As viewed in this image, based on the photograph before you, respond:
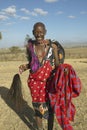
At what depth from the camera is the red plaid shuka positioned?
15.0 ft

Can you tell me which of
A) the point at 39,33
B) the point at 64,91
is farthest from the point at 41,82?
the point at 39,33

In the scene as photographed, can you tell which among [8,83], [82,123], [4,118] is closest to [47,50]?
[82,123]

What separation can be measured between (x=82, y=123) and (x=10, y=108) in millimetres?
2299

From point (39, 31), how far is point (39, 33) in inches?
1.3

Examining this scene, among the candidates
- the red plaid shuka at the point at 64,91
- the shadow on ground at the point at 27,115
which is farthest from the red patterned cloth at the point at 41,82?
the shadow on ground at the point at 27,115

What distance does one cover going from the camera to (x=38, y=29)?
191 inches

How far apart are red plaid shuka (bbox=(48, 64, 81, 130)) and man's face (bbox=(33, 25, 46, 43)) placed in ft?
2.06

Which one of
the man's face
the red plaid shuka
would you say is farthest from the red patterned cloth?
the man's face

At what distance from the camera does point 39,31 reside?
487cm

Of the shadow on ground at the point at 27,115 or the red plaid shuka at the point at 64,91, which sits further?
the shadow on ground at the point at 27,115

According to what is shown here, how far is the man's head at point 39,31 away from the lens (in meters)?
4.87

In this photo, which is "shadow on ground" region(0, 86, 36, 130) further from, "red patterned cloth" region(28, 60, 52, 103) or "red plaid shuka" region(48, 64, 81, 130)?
"red plaid shuka" region(48, 64, 81, 130)

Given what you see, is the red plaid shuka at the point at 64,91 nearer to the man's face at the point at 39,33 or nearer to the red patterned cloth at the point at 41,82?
the red patterned cloth at the point at 41,82

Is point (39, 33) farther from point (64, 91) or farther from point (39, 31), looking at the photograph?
point (64, 91)
